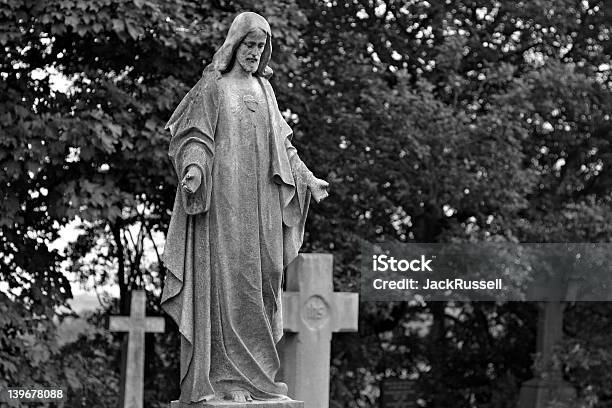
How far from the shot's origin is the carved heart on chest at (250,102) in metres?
7.14

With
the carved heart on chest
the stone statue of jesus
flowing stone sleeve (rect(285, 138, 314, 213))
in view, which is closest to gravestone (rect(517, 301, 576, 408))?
flowing stone sleeve (rect(285, 138, 314, 213))

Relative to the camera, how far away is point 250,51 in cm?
717

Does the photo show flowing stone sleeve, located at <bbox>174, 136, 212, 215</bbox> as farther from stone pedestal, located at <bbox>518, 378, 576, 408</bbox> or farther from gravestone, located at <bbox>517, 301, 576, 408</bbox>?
stone pedestal, located at <bbox>518, 378, 576, 408</bbox>

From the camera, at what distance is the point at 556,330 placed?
18875 millimetres

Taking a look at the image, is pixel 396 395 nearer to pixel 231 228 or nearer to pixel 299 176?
pixel 299 176

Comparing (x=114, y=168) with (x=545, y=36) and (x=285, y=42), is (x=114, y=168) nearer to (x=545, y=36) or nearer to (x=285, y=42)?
(x=285, y=42)

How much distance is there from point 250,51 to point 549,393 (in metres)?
13.0

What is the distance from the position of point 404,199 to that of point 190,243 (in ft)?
34.8

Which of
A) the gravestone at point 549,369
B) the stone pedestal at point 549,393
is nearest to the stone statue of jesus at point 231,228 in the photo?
the gravestone at point 549,369

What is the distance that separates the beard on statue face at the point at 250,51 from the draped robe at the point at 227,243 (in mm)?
139

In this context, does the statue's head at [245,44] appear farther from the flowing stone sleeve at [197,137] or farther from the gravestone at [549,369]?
the gravestone at [549,369]

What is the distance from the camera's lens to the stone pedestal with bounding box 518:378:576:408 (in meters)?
18.9

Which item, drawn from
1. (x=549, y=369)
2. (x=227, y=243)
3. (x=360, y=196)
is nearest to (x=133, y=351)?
(x=360, y=196)

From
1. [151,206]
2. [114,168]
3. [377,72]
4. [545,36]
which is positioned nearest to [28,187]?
[114,168]
